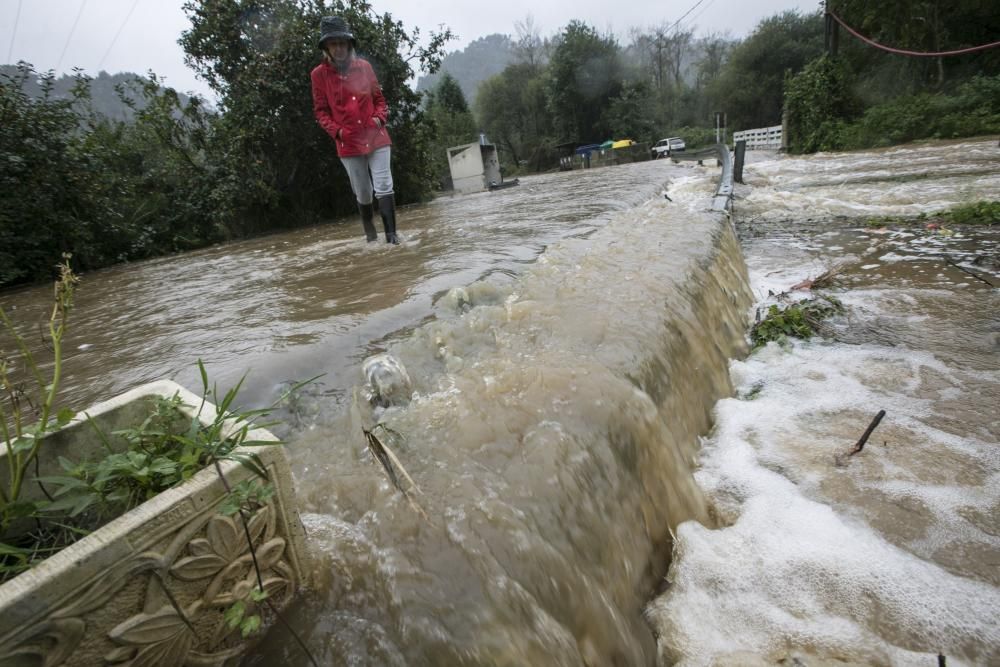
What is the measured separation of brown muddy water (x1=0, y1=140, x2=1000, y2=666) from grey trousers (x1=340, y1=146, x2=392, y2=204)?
135 centimetres

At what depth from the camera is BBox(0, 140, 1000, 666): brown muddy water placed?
1.25 meters

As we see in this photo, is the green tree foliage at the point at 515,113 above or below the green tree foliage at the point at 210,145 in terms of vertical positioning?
above

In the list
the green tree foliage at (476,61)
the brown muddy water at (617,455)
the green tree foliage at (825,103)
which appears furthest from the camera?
the green tree foliage at (476,61)

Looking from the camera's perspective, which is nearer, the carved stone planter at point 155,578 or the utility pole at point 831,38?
the carved stone planter at point 155,578

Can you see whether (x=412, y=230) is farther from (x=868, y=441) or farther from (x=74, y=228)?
(x=868, y=441)

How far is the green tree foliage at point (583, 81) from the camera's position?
36938 mm

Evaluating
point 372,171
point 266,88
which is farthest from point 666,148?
point 372,171

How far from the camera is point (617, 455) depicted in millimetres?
1640

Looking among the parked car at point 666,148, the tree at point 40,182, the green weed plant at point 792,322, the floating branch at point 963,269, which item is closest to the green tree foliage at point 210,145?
the tree at point 40,182

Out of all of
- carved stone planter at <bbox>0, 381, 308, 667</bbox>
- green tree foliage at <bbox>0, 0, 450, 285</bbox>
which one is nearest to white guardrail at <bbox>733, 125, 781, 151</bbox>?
green tree foliage at <bbox>0, 0, 450, 285</bbox>

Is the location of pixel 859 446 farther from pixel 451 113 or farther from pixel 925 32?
pixel 451 113

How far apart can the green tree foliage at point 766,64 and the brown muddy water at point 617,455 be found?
1459 inches

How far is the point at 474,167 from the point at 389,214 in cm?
1454

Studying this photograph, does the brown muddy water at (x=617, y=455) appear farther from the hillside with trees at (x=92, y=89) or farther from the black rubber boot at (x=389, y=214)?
the hillside with trees at (x=92, y=89)
